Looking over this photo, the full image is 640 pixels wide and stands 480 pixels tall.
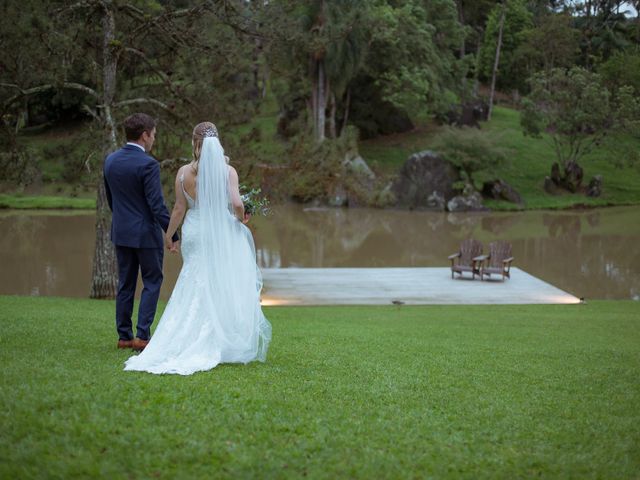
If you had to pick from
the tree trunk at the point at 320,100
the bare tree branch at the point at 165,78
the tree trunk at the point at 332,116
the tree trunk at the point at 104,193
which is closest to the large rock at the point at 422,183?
the tree trunk at the point at 320,100

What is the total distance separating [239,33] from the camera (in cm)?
1698

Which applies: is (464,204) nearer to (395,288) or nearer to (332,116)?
(332,116)

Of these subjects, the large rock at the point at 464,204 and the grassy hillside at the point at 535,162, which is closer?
the large rock at the point at 464,204

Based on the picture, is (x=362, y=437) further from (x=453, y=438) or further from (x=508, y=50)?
(x=508, y=50)

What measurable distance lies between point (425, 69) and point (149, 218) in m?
43.4

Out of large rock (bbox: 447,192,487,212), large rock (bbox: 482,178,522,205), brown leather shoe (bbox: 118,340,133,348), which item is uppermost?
large rock (bbox: 482,178,522,205)

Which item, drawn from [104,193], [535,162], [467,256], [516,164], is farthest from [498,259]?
[535,162]

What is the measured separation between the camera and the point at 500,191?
45.4m

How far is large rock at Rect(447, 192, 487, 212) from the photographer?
43.0m

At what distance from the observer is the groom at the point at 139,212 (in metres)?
6.85

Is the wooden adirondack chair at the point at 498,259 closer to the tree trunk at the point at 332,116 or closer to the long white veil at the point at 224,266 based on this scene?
the long white veil at the point at 224,266

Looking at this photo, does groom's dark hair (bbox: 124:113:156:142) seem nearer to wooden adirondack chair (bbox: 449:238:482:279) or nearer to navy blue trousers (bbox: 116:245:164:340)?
navy blue trousers (bbox: 116:245:164:340)

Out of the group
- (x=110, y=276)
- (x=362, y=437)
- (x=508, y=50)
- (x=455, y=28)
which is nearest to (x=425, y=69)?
(x=455, y=28)

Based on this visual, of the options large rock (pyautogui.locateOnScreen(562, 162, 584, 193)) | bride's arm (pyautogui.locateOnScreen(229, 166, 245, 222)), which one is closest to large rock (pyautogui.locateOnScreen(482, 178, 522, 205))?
large rock (pyautogui.locateOnScreen(562, 162, 584, 193))
